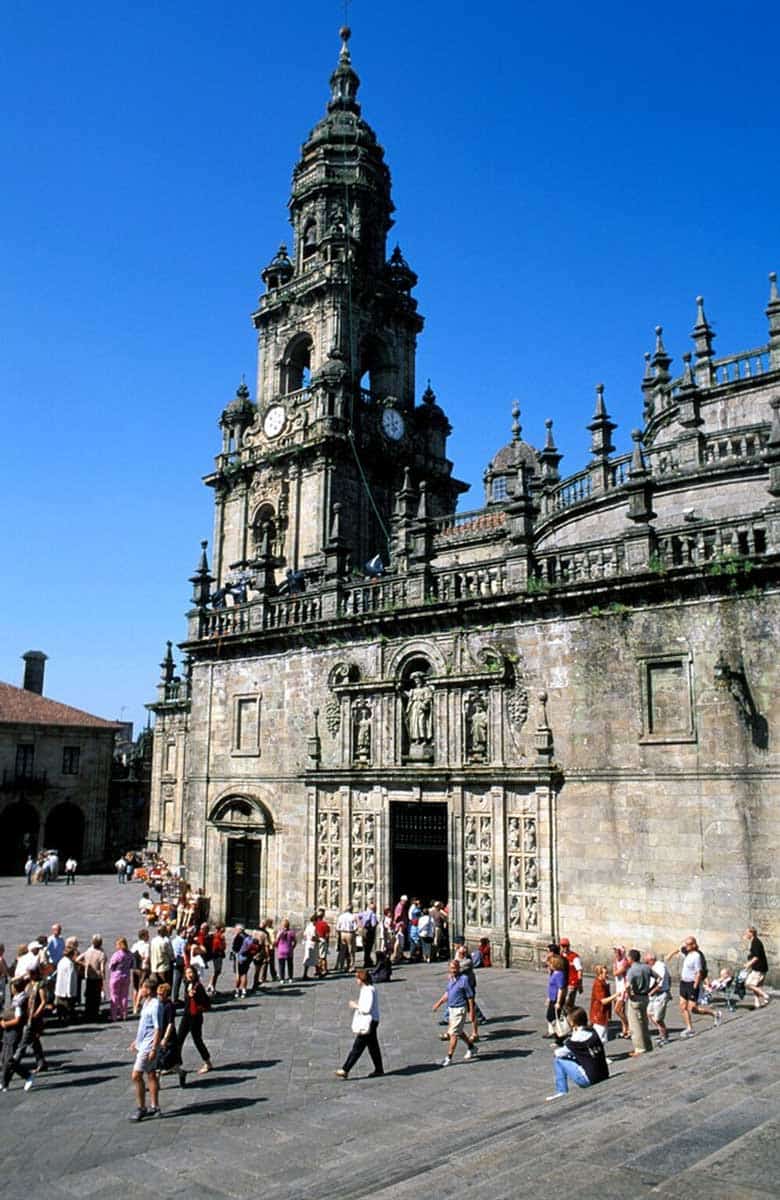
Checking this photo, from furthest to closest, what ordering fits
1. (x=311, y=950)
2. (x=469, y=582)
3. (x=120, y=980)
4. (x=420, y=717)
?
(x=420, y=717), (x=469, y=582), (x=311, y=950), (x=120, y=980)

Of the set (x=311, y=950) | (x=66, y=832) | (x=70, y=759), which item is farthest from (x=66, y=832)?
(x=311, y=950)

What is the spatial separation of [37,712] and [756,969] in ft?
142

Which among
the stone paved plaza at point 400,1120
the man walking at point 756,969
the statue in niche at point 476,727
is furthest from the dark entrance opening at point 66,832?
the man walking at point 756,969

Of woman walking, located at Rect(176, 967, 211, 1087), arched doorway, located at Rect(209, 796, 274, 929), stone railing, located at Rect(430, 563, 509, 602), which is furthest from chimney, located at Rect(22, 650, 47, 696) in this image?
woman walking, located at Rect(176, 967, 211, 1087)

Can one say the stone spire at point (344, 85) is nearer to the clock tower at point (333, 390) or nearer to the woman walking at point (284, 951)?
the clock tower at point (333, 390)

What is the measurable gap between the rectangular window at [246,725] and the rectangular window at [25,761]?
28.1 m

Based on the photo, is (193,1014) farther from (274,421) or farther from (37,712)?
(37,712)

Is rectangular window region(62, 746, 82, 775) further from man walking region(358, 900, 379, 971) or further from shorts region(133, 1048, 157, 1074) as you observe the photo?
shorts region(133, 1048, 157, 1074)

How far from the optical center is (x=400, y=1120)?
32.6 feet

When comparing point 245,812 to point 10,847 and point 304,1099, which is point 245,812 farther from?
point 10,847

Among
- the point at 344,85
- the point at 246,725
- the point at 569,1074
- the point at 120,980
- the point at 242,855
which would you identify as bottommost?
the point at 120,980

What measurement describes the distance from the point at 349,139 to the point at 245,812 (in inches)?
1426

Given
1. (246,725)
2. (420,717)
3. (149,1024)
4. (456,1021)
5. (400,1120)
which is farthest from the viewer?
(246,725)

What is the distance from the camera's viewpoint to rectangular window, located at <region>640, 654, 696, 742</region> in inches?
656
